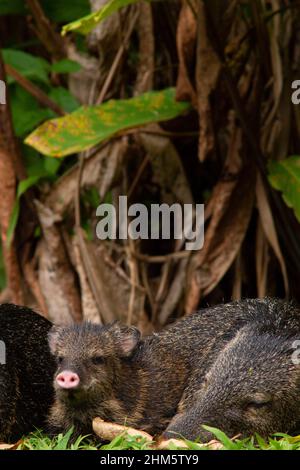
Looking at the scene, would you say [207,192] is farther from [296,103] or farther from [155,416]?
[155,416]

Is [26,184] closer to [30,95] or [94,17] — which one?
[30,95]

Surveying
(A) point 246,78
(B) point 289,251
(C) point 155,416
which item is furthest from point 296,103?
(C) point 155,416

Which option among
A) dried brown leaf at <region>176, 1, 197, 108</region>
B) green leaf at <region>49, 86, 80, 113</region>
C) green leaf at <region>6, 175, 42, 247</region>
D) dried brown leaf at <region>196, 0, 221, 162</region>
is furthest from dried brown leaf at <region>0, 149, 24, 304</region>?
dried brown leaf at <region>196, 0, 221, 162</region>

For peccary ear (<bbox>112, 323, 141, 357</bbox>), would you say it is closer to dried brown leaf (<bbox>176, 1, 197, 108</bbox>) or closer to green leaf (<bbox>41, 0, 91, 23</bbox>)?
dried brown leaf (<bbox>176, 1, 197, 108</bbox>)

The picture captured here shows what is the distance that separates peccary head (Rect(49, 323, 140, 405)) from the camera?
568 cm

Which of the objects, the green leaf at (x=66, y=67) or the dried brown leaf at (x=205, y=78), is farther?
the green leaf at (x=66, y=67)

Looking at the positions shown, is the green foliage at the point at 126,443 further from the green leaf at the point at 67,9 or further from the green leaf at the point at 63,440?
the green leaf at the point at 67,9

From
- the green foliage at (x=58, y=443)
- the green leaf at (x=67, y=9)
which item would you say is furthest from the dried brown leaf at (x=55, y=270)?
the green foliage at (x=58, y=443)

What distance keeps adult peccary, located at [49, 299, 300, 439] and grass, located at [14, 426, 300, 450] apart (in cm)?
10

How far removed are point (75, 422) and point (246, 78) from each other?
3.63 metres

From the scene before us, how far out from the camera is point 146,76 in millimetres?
9102

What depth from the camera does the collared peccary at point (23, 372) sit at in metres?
6.12
